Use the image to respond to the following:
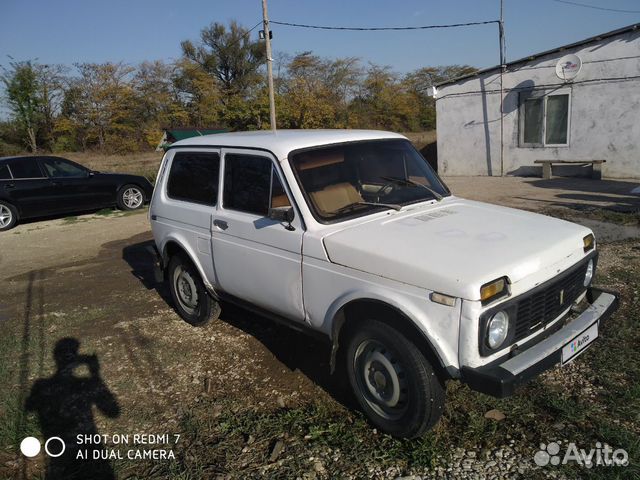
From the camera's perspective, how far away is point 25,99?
99.3 feet

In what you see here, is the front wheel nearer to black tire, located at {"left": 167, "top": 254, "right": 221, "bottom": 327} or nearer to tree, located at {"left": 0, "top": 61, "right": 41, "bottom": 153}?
black tire, located at {"left": 167, "top": 254, "right": 221, "bottom": 327}

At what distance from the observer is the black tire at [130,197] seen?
12.6 meters

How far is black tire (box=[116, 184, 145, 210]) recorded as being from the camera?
12625 mm

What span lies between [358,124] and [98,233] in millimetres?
27185

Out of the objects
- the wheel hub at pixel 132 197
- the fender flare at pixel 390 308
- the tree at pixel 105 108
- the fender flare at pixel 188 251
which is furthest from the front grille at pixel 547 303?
the tree at pixel 105 108

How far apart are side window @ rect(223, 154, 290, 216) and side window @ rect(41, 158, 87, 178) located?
920cm

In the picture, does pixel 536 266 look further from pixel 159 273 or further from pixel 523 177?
pixel 523 177

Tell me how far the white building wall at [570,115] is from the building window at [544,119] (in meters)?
0.16

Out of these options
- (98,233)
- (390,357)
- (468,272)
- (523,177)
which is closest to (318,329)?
(390,357)

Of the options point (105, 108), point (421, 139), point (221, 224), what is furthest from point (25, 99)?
point (221, 224)

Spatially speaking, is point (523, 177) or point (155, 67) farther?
point (155, 67)

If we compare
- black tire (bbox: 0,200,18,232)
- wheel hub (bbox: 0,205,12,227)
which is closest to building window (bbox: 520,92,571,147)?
black tire (bbox: 0,200,18,232)

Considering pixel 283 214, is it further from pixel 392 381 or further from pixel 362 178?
pixel 392 381

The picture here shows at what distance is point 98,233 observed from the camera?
1019cm
